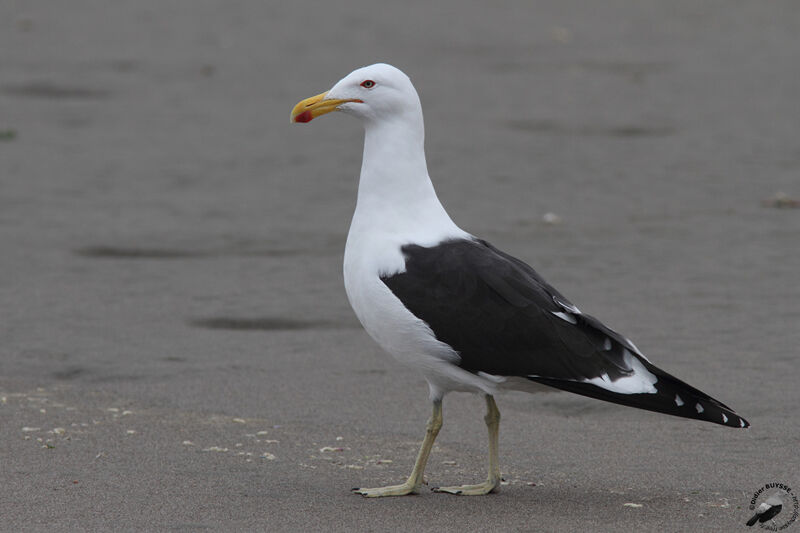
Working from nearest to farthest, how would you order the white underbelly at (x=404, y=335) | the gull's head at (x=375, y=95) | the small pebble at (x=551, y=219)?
the white underbelly at (x=404, y=335) < the gull's head at (x=375, y=95) < the small pebble at (x=551, y=219)

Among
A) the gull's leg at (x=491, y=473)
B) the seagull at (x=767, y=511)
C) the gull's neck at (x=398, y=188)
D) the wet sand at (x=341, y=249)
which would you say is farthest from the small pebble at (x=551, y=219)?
the seagull at (x=767, y=511)

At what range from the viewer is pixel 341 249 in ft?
31.8

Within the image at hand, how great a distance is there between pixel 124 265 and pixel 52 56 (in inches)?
269

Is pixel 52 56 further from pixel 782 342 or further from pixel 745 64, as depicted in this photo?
pixel 782 342

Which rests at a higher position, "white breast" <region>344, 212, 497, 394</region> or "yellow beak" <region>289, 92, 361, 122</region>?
"yellow beak" <region>289, 92, 361, 122</region>

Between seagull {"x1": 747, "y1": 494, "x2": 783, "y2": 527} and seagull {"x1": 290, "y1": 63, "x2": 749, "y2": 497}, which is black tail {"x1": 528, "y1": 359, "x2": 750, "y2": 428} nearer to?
seagull {"x1": 290, "y1": 63, "x2": 749, "y2": 497}

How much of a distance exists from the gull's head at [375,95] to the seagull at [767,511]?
85.4 inches

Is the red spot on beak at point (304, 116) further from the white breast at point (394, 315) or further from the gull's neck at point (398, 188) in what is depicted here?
the white breast at point (394, 315)

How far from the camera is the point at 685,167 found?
11.8 m

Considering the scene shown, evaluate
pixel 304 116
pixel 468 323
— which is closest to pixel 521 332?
pixel 468 323

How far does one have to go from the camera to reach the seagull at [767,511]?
481cm

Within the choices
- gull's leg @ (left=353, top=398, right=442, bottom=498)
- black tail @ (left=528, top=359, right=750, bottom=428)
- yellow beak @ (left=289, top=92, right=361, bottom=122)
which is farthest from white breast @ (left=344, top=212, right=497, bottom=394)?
yellow beak @ (left=289, top=92, right=361, bottom=122)

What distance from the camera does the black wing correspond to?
16.4 feet

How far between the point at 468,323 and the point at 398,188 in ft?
2.36
